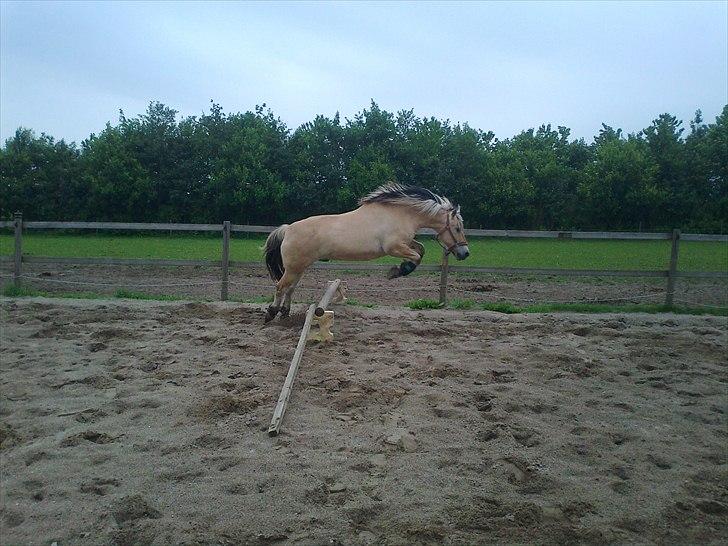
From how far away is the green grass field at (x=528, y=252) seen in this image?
15.1m

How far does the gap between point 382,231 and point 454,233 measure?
3.01 ft

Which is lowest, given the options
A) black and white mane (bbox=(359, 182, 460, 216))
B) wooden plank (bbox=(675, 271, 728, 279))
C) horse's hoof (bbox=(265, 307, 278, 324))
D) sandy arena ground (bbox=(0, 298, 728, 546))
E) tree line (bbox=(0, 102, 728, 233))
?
sandy arena ground (bbox=(0, 298, 728, 546))

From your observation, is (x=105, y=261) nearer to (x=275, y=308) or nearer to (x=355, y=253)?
(x=275, y=308)

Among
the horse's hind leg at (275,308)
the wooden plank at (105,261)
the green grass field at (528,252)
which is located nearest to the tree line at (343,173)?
the green grass field at (528,252)

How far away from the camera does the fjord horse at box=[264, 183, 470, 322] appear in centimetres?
618

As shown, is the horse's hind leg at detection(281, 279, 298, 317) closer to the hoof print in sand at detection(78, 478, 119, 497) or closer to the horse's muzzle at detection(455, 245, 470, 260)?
the horse's muzzle at detection(455, 245, 470, 260)

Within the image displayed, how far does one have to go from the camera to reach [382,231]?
6.20 metres

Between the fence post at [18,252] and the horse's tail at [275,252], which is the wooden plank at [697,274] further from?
the fence post at [18,252]

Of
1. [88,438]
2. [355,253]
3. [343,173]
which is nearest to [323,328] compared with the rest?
[355,253]

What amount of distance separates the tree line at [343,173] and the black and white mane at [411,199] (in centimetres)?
1685

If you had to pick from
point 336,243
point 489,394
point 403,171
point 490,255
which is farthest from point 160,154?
point 489,394

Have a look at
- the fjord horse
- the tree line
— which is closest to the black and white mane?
the fjord horse

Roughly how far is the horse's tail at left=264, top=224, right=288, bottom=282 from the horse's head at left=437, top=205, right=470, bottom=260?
2120 mm

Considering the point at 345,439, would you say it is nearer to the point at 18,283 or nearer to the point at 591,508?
the point at 591,508
